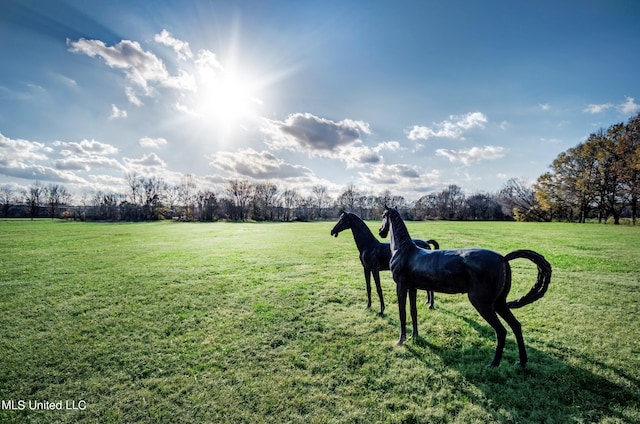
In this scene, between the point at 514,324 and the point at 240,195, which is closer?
the point at 514,324

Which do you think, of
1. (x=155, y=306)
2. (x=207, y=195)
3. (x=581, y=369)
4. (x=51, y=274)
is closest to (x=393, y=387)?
(x=581, y=369)

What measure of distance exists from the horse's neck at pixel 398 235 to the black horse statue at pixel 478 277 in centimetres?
10

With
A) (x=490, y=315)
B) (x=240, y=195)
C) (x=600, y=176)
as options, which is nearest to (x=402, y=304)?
(x=490, y=315)

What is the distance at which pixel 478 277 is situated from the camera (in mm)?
3869

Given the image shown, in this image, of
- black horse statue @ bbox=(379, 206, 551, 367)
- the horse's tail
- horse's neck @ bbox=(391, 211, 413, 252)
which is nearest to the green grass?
black horse statue @ bbox=(379, 206, 551, 367)

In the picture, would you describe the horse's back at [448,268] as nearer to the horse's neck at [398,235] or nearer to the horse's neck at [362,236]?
the horse's neck at [398,235]

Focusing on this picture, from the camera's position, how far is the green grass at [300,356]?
3330mm

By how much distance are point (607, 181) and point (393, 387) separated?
55332 millimetres

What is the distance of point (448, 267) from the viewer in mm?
4133

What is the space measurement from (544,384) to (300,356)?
3645 mm

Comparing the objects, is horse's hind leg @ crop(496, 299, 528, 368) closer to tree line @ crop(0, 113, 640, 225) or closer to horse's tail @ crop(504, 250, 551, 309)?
horse's tail @ crop(504, 250, 551, 309)

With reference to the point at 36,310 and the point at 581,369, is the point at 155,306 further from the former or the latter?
the point at 581,369

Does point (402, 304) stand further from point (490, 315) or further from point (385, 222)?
point (385, 222)

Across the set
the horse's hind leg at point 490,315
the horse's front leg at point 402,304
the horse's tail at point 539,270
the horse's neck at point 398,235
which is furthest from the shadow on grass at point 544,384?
the horse's neck at point 398,235
